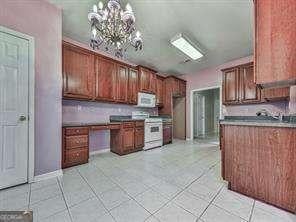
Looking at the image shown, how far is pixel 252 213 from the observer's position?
57.9 inches

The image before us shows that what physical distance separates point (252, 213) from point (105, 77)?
3530 millimetres

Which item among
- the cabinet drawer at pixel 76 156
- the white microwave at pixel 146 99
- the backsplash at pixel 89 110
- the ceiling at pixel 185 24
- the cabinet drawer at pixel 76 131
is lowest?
the cabinet drawer at pixel 76 156

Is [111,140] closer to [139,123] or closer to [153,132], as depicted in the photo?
[139,123]

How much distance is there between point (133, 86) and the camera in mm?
4500

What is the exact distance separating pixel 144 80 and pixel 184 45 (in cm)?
168

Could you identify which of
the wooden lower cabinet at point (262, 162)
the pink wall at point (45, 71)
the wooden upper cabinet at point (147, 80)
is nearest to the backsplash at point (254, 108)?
the wooden upper cabinet at point (147, 80)

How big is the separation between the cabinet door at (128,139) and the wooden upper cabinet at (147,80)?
1378 millimetres

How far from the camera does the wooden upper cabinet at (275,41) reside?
1.30 metres

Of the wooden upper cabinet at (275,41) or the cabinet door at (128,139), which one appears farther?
the cabinet door at (128,139)

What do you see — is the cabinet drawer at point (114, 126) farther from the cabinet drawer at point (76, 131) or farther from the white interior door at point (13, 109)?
the white interior door at point (13, 109)

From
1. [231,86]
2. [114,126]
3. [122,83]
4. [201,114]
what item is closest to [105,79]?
[122,83]

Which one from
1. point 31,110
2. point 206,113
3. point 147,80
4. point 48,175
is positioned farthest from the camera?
point 206,113

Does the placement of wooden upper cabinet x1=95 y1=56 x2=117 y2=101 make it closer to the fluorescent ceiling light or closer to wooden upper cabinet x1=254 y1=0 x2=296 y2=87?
the fluorescent ceiling light

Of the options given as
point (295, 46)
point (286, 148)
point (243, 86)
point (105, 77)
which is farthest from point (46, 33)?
point (243, 86)
